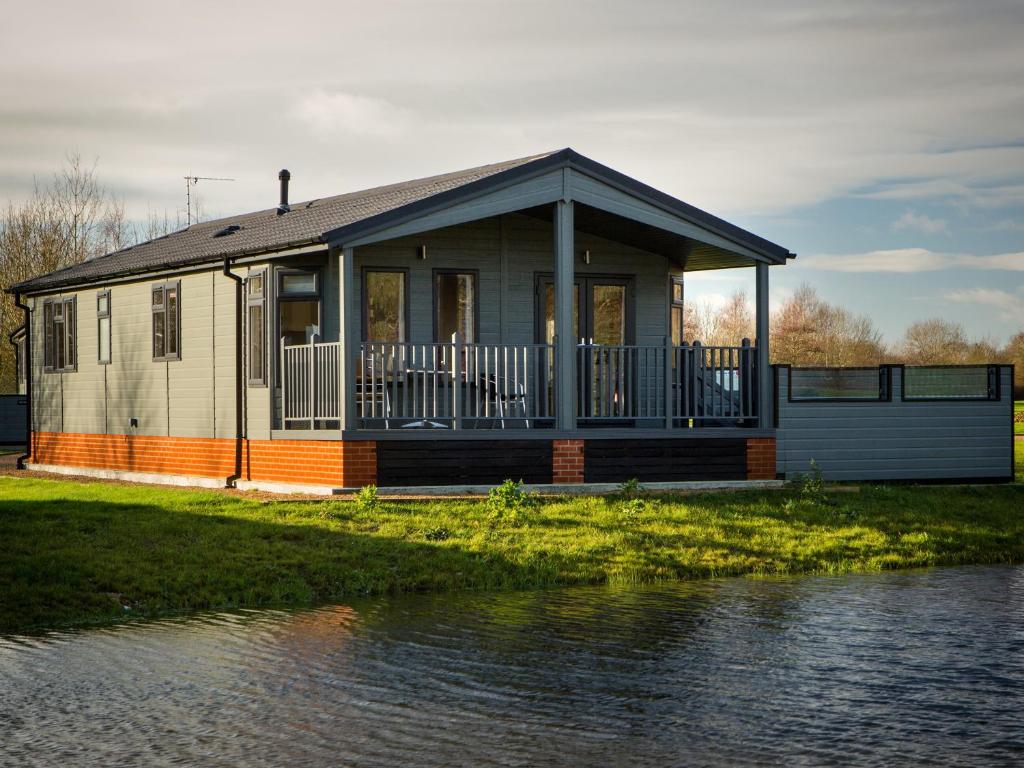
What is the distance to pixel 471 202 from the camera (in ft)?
61.6

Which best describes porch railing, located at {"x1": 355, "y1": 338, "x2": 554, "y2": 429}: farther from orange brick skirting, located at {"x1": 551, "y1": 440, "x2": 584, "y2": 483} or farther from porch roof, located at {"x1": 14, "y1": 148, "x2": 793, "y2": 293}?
porch roof, located at {"x1": 14, "y1": 148, "x2": 793, "y2": 293}

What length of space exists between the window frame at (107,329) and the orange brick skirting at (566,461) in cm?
981

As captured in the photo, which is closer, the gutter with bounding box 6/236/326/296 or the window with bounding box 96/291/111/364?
the gutter with bounding box 6/236/326/296

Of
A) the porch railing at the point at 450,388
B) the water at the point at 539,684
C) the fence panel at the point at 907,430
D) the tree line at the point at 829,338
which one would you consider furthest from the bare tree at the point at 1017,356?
the water at the point at 539,684

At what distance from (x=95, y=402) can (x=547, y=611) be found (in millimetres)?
15588

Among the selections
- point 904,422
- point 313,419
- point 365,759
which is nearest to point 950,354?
point 904,422

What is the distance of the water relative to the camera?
7.46 metres

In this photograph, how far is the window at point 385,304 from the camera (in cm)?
2041

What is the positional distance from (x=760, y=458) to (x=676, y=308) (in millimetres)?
4199

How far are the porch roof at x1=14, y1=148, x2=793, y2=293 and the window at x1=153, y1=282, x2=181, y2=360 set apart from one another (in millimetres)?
432

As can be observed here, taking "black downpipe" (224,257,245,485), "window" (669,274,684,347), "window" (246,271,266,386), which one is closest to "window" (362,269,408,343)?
"window" (246,271,266,386)

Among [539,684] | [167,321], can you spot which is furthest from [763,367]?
[539,684]

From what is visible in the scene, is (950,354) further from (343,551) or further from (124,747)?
(124,747)

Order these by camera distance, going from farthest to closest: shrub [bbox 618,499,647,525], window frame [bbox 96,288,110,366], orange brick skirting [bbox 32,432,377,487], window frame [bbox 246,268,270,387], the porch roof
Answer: window frame [bbox 96,288,110,366]
window frame [bbox 246,268,270,387]
the porch roof
orange brick skirting [bbox 32,432,377,487]
shrub [bbox 618,499,647,525]
